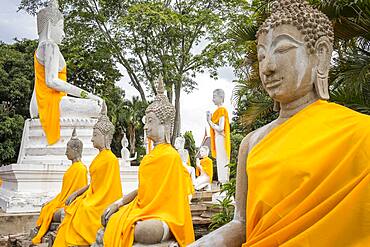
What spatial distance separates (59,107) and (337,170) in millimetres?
10900

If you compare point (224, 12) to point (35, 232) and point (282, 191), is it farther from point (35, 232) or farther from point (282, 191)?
point (282, 191)

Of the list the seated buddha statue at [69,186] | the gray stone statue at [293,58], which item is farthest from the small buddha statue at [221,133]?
the gray stone statue at [293,58]

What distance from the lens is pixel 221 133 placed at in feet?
42.1

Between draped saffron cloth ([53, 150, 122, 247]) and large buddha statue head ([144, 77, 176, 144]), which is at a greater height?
large buddha statue head ([144, 77, 176, 144])

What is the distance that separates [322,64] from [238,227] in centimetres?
95

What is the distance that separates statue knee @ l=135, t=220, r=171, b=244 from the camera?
480 cm

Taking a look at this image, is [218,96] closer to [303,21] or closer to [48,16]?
[48,16]

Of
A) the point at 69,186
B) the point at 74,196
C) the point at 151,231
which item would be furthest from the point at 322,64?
the point at 69,186

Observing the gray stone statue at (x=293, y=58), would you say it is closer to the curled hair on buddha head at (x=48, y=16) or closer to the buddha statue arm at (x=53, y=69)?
the buddha statue arm at (x=53, y=69)

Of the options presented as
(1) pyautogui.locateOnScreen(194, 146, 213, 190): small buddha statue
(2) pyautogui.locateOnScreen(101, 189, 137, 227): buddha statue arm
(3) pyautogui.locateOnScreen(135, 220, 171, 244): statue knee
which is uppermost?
(2) pyautogui.locateOnScreen(101, 189, 137, 227): buddha statue arm

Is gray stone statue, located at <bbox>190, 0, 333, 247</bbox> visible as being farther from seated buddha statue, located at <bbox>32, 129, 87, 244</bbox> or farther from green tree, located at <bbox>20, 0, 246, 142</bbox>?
green tree, located at <bbox>20, 0, 246, 142</bbox>

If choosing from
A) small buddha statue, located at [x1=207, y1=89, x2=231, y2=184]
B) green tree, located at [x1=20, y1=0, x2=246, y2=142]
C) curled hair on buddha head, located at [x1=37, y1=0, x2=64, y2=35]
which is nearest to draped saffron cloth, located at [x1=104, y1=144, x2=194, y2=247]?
small buddha statue, located at [x1=207, y1=89, x2=231, y2=184]

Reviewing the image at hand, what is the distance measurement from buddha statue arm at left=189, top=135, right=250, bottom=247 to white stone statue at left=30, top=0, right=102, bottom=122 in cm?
1009

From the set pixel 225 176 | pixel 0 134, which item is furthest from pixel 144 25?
pixel 225 176
